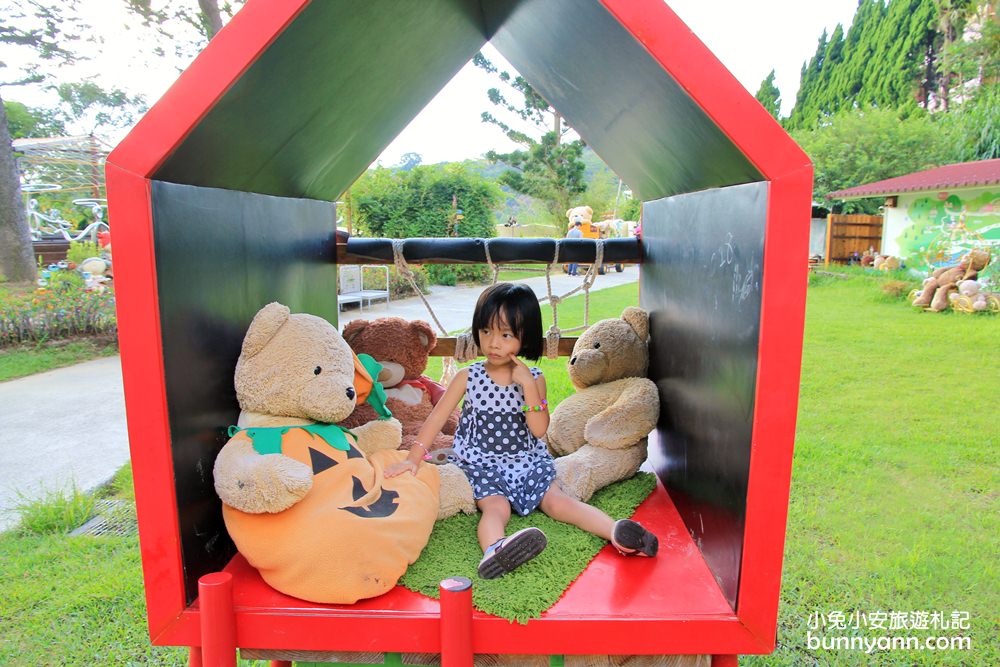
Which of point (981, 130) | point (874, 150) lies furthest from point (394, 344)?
point (874, 150)

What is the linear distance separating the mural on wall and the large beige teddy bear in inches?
514

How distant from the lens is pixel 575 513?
1974 millimetres

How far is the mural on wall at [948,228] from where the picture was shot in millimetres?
13516

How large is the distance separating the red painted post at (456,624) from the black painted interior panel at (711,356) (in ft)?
1.88

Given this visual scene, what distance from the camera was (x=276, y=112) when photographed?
1.59m

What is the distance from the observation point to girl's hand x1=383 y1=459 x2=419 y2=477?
1.91 m

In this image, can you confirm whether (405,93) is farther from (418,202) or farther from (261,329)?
(418,202)

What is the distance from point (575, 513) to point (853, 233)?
63.8 feet

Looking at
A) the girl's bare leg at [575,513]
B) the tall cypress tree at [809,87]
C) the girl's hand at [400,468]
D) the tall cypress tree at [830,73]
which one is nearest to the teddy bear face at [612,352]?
the girl's bare leg at [575,513]

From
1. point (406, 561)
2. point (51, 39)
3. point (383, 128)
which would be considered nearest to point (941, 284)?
point (383, 128)

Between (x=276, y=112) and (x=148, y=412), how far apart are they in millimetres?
751

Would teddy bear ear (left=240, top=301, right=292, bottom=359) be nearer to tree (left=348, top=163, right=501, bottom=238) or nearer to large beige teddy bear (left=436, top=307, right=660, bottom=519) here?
large beige teddy bear (left=436, top=307, right=660, bottom=519)

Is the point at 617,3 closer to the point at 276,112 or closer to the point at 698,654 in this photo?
the point at 276,112

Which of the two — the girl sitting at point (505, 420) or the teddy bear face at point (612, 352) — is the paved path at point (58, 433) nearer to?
the girl sitting at point (505, 420)
